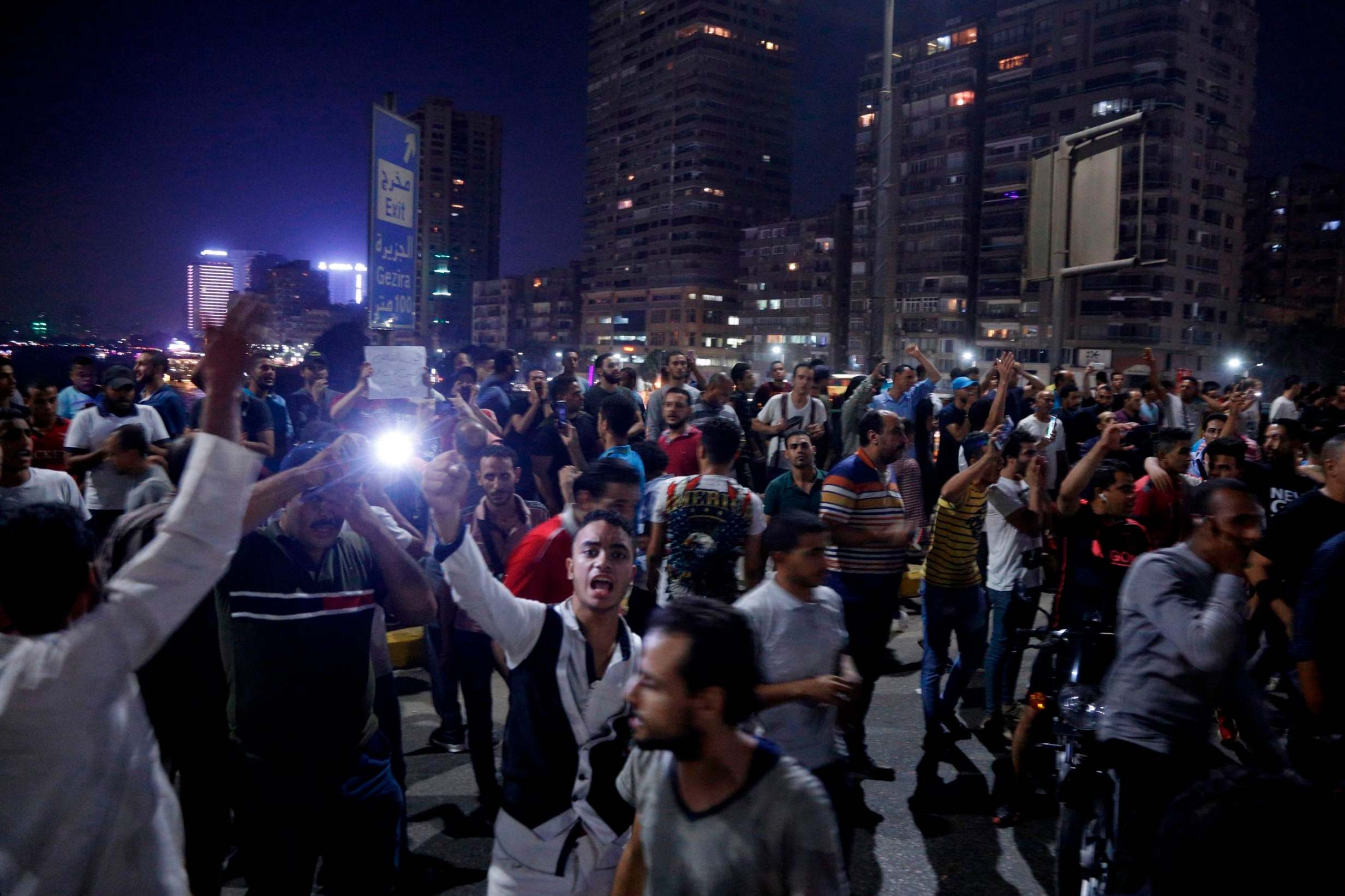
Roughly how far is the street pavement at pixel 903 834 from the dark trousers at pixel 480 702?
0.59 feet

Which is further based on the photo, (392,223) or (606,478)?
(392,223)

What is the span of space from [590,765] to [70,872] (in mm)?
1318

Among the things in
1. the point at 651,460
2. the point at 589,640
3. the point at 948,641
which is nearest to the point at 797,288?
the point at 651,460

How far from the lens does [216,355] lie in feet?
7.22

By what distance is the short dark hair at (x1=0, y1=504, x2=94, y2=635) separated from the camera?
208 cm

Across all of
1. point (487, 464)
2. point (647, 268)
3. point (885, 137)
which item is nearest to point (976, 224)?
point (647, 268)

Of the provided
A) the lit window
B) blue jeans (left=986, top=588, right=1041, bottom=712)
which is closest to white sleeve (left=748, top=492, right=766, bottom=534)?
blue jeans (left=986, top=588, right=1041, bottom=712)

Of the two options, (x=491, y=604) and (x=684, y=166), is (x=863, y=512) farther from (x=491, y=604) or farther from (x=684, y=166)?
(x=684, y=166)

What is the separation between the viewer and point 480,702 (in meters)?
4.91

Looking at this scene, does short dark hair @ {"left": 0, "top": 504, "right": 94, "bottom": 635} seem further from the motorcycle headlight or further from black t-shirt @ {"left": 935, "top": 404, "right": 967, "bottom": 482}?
black t-shirt @ {"left": 935, "top": 404, "right": 967, "bottom": 482}

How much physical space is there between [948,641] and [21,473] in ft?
18.7

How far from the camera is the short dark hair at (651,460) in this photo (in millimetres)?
5902

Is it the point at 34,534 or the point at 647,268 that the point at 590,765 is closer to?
the point at 34,534

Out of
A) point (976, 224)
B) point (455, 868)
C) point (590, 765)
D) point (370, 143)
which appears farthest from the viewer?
point (976, 224)
